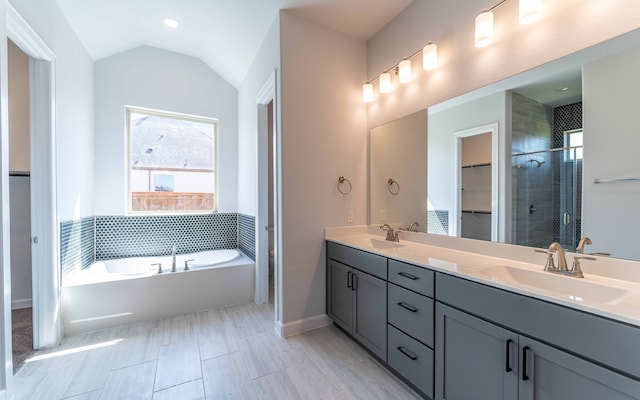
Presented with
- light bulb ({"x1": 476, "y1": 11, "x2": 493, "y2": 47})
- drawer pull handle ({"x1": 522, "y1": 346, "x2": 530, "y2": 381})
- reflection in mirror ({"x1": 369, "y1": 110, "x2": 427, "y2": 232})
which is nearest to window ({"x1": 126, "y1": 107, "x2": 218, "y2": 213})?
reflection in mirror ({"x1": 369, "y1": 110, "x2": 427, "y2": 232})

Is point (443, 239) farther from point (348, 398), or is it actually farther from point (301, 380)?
point (301, 380)

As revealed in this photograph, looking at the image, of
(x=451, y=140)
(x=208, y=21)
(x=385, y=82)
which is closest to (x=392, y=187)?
(x=451, y=140)

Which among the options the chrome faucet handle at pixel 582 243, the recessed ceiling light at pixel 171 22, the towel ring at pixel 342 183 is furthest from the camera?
the recessed ceiling light at pixel 171 22

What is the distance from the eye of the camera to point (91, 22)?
2.48 meters

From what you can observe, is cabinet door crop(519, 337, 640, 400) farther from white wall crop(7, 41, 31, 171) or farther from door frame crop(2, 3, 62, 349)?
white wall crop(7, 41, 31, 171)

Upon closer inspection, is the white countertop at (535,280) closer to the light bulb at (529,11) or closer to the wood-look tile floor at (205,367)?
the wood-look tile floor at (205,367)

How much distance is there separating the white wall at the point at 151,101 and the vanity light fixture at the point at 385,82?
228 cm

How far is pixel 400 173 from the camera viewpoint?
2381mm

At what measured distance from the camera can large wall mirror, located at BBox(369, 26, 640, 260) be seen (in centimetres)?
118

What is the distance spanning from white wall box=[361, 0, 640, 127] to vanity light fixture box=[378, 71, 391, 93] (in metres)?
0.09

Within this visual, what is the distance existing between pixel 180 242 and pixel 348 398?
282 centimetres

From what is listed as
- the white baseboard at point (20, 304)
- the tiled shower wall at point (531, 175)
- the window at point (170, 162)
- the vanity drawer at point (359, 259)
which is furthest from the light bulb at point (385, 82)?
the white baseboard at point (20, 304)

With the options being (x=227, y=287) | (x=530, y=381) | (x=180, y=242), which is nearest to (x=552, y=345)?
(x=530, y=381)

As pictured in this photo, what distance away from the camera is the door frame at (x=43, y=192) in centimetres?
201
